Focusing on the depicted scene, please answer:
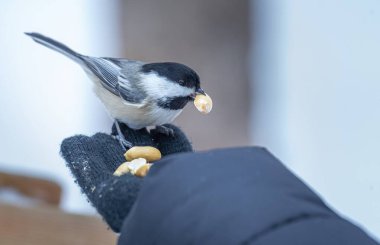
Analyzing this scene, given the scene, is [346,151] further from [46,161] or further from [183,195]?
[183,195]

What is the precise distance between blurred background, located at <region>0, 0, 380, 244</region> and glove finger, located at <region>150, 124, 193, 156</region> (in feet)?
2.84

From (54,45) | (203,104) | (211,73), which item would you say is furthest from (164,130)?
(211,73)

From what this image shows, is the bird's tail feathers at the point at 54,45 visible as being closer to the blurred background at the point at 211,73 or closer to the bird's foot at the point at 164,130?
the bird's foot at the point at 164,130

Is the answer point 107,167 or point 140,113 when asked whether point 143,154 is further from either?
point 140,113

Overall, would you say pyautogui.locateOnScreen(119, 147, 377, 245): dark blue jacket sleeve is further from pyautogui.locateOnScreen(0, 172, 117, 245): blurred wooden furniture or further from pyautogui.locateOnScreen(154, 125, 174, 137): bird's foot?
pyautogui.locateOnScreen(0, 172, 117, 245): blurred wooden furniture

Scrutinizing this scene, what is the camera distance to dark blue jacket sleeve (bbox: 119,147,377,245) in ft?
1.59

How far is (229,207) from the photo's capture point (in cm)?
50

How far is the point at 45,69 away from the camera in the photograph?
2.15 metres

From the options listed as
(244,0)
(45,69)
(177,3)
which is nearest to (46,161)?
(45,69)

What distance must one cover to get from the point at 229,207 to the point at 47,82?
68.1 inches

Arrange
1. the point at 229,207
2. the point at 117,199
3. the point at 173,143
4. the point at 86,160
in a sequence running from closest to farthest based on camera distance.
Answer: the point at 229,207 < the point at 117,199 < the point at 86,160 < the point at 173,143

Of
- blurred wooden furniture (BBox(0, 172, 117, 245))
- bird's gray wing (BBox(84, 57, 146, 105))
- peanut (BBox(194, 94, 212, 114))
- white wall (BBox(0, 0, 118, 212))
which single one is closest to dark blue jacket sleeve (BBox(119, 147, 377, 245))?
peanut (BBox(194, 94, 212, 114))

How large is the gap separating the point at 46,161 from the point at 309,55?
876mm

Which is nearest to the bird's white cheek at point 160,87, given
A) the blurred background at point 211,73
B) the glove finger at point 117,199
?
the glove finger at point 117,199
